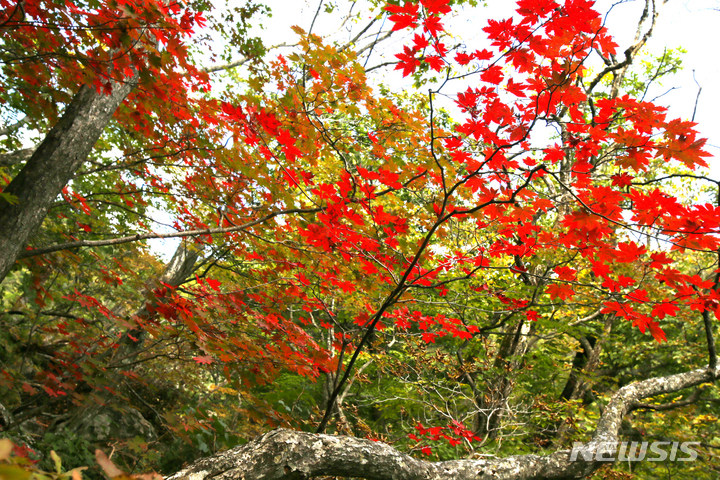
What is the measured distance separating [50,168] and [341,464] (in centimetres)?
283

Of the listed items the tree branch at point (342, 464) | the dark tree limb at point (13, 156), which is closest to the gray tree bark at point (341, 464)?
the tree branch at point (342, 464)

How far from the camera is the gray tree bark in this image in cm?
149

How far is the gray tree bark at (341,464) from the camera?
1493 mm

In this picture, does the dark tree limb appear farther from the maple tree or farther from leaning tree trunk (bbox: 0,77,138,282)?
leaning tree trunk (bbox: 0,77,138,282)

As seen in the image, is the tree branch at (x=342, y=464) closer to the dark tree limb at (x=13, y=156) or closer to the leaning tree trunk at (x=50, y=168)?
the leaning tree trunk at (x=50, y=168)

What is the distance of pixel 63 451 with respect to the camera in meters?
4.70

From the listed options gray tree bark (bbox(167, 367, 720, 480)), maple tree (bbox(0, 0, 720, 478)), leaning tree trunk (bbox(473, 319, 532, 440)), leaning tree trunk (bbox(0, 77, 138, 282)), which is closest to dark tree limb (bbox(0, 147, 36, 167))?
maple tree (bbox(0, 0, 720, 478))

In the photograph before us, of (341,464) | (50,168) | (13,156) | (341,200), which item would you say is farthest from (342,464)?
(13,156)

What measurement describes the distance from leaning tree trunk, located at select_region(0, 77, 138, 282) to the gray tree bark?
223 centimetres

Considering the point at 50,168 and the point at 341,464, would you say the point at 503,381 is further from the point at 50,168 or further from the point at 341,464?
the point at 50,168

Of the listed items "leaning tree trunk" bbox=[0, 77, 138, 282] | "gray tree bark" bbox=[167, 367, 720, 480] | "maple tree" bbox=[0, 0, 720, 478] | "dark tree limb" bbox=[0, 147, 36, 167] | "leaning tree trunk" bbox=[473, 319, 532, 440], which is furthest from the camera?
"dark tree limb" bbox=[0, 147, 36, 167]

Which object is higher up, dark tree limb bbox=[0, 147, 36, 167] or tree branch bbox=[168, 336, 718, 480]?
dark tree limb bbox=[0, 147, 36, 167]

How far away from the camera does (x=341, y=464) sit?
5.75 feet

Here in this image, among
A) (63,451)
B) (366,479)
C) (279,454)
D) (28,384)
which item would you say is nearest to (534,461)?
(366,479)
